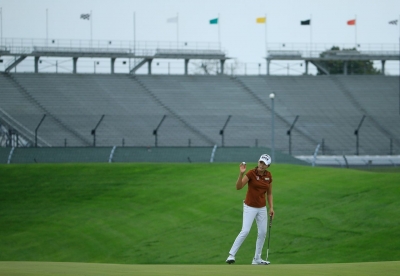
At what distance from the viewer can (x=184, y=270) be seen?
12.1m

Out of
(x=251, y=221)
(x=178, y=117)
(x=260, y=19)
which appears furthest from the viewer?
(x=260, y=19)

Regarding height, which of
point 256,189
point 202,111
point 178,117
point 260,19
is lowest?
point 178,117

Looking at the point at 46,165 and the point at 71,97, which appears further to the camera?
the point at 71,97

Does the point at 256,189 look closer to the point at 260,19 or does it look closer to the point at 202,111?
the point at 202,111

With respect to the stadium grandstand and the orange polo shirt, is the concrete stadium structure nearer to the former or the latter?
the stadium grandstand

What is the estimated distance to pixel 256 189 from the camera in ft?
46.9

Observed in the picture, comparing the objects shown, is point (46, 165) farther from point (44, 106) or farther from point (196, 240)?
point (44, 106)

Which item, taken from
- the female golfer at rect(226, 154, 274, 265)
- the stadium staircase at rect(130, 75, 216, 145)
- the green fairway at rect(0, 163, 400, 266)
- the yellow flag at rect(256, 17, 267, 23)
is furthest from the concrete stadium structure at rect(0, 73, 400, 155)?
the female golfer at rect(226, 154, 274, 265)

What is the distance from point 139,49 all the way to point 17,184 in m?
37.3

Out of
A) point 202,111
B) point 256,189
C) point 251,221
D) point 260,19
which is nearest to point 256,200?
point 256,189

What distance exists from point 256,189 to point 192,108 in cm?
4591

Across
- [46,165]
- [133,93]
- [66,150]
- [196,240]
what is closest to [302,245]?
[196,240]

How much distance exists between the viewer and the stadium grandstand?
2094 inches

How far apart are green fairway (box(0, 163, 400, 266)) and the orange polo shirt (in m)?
3.25
